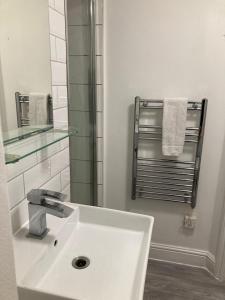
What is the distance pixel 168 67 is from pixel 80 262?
1371mm

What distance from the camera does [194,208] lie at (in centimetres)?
192

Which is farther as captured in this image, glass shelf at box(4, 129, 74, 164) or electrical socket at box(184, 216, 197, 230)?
electrical socket at box(184, 216, 197, 230)

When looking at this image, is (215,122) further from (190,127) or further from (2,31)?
(2,31)

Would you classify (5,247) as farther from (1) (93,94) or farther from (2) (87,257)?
(1) (93,94)

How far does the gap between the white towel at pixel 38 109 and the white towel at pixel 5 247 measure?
59 cm

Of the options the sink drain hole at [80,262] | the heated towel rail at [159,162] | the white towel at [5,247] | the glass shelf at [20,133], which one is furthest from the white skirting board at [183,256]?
the white towel at [5,247]

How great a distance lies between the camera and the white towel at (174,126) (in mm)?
1650

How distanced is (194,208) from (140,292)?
1.30 metres

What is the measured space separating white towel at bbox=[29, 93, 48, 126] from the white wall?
0.86 meters

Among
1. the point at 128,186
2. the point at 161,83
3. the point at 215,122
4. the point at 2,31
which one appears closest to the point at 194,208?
the point at 128,186

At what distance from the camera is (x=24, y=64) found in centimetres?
91

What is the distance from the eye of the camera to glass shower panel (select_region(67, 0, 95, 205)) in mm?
1495

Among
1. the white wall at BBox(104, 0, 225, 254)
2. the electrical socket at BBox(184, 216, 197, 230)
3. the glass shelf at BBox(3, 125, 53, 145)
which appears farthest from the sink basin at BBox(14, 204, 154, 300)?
the electrical socket at BBox(184, 216, 197, 230)

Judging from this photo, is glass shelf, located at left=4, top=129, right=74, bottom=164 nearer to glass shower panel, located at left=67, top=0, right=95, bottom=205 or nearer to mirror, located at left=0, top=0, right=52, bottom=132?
mirror, located at left=0, top=0, right=52, bottom=132
